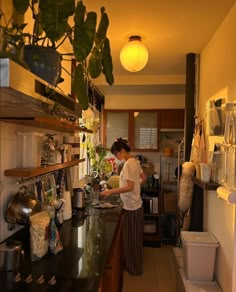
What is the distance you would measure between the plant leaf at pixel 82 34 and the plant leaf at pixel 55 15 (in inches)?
1.4

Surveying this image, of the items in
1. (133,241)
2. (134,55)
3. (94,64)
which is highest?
(134,55)

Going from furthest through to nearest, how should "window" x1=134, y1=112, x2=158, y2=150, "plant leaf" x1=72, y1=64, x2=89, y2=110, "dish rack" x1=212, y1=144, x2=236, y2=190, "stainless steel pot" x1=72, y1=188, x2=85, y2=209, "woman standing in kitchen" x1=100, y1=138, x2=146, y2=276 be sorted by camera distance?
"window" x1=134, y1=112, x2=158, y2=150, "woman standing in kitchen" x1=100, y1=138, x2=146, y2=276, "stainless steel pot" x1=72, y1=188, x2=85, y2=209, "dish rack" x1=212, y1=144, x2=236, y2=190, "plant leaf" x1=72, y1=64, x2=89, y2=110

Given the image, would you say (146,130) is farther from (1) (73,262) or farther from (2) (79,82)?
(2) (79,82)

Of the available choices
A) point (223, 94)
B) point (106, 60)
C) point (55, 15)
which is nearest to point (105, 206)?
point (223, 94)

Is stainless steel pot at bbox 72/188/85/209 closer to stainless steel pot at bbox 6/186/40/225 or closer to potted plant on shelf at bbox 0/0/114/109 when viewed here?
stainless steel pot at bbox 6/186/40/225

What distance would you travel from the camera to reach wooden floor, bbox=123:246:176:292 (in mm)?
2816

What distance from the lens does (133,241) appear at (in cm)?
306

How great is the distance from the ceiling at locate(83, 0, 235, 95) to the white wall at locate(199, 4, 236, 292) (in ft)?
0.40

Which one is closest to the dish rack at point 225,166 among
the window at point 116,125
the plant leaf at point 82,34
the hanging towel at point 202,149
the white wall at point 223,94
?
the white wall at point 223,94

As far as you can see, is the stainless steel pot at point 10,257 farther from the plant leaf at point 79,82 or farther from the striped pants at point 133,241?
the striped pants at point 133,241

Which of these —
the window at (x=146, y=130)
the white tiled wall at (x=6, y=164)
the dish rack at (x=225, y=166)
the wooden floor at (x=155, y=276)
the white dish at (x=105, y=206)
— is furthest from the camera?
the window at (x=146, y=130)

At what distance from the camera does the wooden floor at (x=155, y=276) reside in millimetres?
2816

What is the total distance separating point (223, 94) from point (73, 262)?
1.68 m

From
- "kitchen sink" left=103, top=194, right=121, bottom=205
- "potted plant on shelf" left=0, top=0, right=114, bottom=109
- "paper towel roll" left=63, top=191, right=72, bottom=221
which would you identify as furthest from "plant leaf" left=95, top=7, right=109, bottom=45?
"kitchen sink" left=103, top=194, right=121, bottom=205
